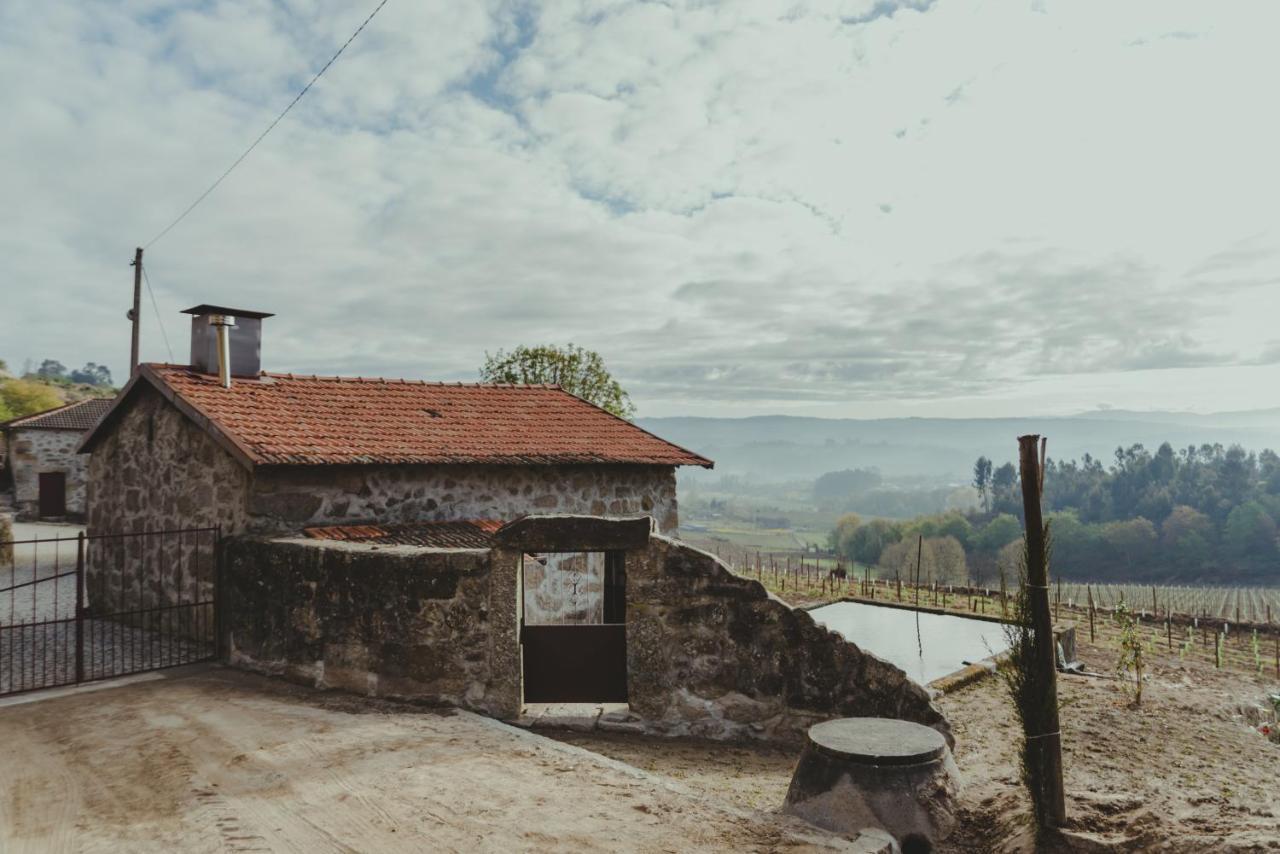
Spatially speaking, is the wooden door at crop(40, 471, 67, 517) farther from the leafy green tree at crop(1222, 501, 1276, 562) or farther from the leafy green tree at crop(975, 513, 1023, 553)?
the leafy green tree at crop(1222, 501, 1276, 562)

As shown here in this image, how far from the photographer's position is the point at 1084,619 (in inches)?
700

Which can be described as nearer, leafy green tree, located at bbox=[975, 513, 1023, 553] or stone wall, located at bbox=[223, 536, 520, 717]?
stone wall, located at bbox=[223, 536, 520, 717]

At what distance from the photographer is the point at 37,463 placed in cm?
2619

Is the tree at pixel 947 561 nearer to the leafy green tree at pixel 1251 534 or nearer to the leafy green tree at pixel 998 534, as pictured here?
the leafy green tree at pixel 998 534

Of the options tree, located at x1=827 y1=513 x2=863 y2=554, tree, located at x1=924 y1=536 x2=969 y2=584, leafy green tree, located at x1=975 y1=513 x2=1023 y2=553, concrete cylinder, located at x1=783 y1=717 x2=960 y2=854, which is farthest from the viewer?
tree, located at x1=827 y1=513 x2=863 y2=554

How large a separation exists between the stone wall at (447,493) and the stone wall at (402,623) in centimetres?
161

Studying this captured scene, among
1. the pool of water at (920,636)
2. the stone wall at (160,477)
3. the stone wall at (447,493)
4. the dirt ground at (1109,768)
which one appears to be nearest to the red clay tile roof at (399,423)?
the stone wall at (447,493)

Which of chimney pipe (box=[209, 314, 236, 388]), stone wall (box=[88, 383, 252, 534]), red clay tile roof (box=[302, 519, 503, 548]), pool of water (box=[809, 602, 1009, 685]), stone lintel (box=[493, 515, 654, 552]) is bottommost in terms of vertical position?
pool of water (box=[809, 602, 1009, 685])

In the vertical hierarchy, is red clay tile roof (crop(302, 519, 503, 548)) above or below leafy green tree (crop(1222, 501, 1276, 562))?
above

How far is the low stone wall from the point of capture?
7.07m

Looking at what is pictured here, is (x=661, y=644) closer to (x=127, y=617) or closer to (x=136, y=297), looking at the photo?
(x=127, y=617)

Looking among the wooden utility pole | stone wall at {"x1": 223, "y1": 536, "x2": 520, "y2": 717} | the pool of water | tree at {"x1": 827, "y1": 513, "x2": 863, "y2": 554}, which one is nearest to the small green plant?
the pool of water

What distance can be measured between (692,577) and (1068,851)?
3.40m

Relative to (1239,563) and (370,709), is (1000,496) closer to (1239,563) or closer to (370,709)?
(1239,563)
